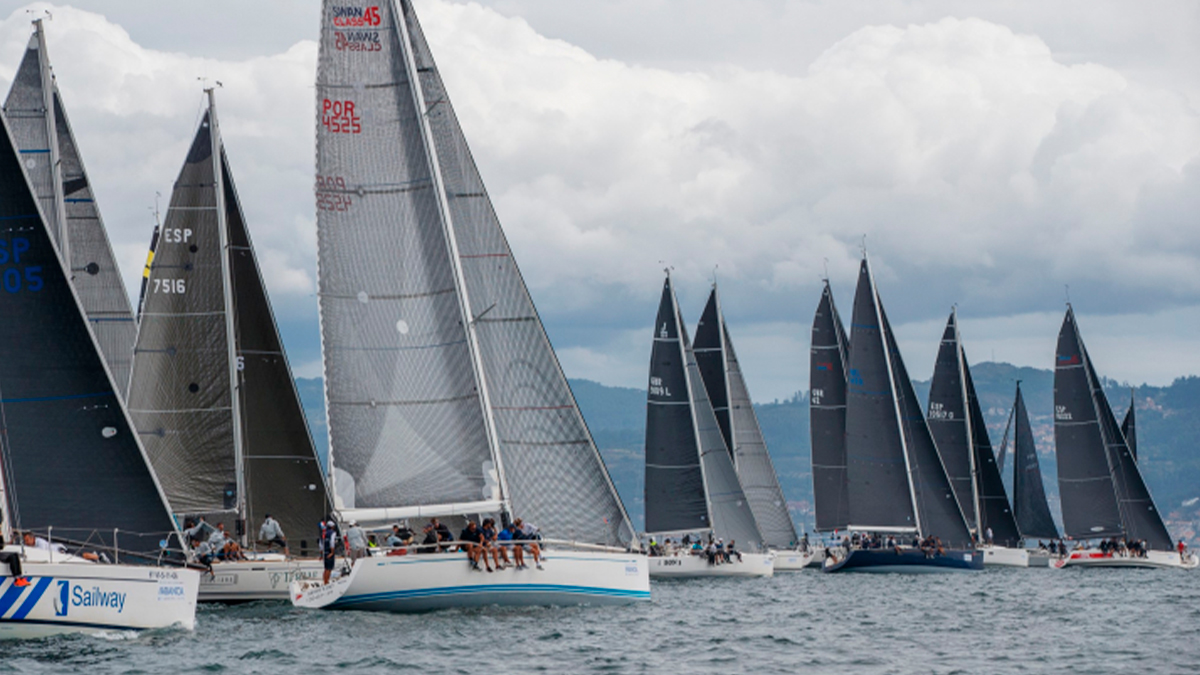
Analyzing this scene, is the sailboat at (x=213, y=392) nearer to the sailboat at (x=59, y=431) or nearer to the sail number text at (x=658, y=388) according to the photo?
the sailboat at (x=59, y=431)

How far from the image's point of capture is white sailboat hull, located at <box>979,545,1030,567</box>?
226 feet

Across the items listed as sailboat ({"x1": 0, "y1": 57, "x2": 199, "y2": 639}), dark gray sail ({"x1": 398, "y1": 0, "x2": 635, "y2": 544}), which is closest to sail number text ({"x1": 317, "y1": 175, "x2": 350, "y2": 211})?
dark gray sail ({"x1": 398, "y1": 0, "x2": 635, "y2": 544})

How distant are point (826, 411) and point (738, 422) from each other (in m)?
5.78

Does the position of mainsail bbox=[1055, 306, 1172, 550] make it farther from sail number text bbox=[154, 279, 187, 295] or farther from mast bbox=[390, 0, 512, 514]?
mast bbox=[390, 0, 512, 514]

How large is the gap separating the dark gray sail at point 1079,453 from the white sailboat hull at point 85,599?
51633 mm

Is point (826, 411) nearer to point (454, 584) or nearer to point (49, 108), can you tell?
point (49, 108)

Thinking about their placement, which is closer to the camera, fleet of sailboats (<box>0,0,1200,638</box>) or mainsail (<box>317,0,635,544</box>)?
fleet of sailboats (<box>0,0,1200,638</box>)

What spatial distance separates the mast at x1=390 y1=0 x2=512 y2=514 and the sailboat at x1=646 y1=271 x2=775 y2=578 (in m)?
25.4

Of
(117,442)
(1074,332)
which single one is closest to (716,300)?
(1074,332)

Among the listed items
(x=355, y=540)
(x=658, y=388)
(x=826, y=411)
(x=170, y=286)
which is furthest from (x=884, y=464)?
(x=355, y=540)

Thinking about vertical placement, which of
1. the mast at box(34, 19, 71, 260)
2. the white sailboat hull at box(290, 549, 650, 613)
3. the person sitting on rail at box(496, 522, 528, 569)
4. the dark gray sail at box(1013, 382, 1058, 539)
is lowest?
the white sailboat hull at box(290, 549, 650, 613)

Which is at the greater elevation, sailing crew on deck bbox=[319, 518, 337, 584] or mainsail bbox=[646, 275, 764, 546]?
mainsail bbox=[646, 275, 764, 546]

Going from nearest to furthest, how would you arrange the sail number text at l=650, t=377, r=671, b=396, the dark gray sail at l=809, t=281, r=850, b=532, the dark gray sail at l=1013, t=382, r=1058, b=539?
the sail number text at l=650, t=377, r=671, b=396, the dark gray sail at l=809, t=281, r=850, b=532, the dark gray sail at l=1013, t=382, r=1058, b=539

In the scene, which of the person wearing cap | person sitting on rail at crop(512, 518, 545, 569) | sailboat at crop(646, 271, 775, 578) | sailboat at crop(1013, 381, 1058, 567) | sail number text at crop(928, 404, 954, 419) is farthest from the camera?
sailboat at crop(1013, 381, 1058, 567)
